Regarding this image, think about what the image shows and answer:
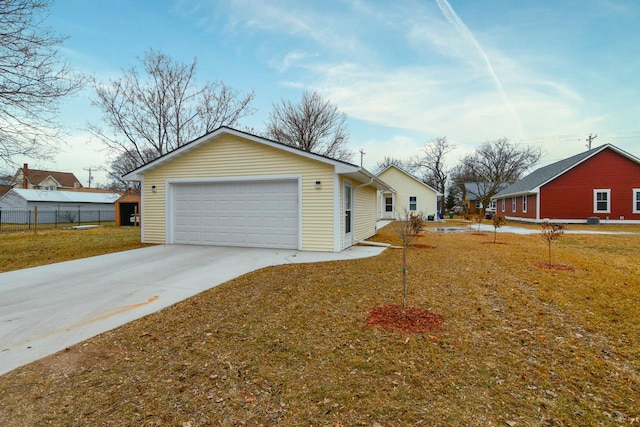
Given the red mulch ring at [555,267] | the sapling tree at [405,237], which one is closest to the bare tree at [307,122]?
the sapling tree at [405,237]

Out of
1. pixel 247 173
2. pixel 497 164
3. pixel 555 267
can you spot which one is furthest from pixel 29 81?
pixel 497 164

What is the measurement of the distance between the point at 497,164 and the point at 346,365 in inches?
1673

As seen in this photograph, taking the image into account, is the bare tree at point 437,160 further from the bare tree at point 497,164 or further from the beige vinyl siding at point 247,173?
the beige vinyl siding at point 247,173

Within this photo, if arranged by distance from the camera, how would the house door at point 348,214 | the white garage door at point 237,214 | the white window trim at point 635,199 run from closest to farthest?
the white garage door at point 237,214, the house door at point 348,214, the white window trim at point 635,199

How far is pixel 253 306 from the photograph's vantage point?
4.52 meters

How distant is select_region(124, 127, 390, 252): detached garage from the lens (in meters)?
9.03

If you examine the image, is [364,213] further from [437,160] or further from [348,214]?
[437,160]

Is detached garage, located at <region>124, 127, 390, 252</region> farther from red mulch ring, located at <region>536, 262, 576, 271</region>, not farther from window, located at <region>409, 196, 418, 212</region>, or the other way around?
window, located at <region>409, 196, 418, 212</region>

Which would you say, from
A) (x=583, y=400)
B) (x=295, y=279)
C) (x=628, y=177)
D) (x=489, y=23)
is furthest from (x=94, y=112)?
(x=628, y=177)

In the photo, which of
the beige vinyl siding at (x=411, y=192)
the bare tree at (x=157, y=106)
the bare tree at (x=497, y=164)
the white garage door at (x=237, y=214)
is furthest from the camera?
the bare tree at (x=497, y=164)

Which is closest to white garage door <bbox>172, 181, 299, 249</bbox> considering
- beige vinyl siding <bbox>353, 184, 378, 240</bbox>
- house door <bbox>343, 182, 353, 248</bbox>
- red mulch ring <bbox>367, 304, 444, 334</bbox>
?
house door <bbox>343, 182, 353, 248</bbox>

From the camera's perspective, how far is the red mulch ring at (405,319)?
369 cm

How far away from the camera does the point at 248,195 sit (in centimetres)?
968

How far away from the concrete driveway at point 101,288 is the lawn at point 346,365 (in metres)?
0.44
